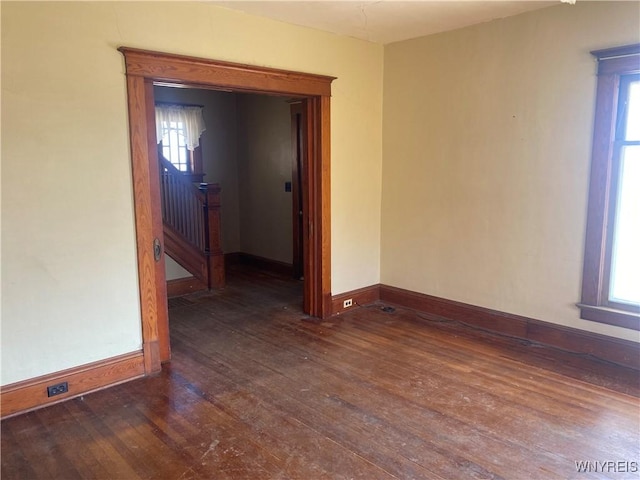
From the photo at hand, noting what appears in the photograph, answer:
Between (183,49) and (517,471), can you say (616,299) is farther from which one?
(183,49)

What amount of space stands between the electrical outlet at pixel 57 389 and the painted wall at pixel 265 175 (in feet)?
12.4

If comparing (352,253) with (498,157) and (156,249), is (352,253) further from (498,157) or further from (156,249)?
(156,249)

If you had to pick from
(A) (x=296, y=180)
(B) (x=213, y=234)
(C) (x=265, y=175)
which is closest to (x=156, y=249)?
(B) (x=213, y=234)

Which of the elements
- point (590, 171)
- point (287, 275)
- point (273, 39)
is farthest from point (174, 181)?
point (590, 171)

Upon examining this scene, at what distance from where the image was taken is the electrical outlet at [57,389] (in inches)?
119

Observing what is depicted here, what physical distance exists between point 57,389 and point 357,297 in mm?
2904

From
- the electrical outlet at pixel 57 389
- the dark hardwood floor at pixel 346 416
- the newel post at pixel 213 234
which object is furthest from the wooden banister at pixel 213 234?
the electrical outlet at pixel 57 389

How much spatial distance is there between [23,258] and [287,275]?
13.0 ft

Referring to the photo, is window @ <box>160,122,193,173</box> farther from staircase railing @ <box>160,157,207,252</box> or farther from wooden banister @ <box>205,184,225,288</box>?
wooden banister @ <box>205,184,225,288</box>

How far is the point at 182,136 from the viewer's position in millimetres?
6809

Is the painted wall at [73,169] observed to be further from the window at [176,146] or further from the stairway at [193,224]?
the window at [176,146]

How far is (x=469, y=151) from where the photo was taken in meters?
4.30

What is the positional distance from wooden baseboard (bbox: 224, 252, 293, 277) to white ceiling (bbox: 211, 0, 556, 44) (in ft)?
10.9

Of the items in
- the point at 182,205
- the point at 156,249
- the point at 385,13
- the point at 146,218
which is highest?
the point at 385,13
